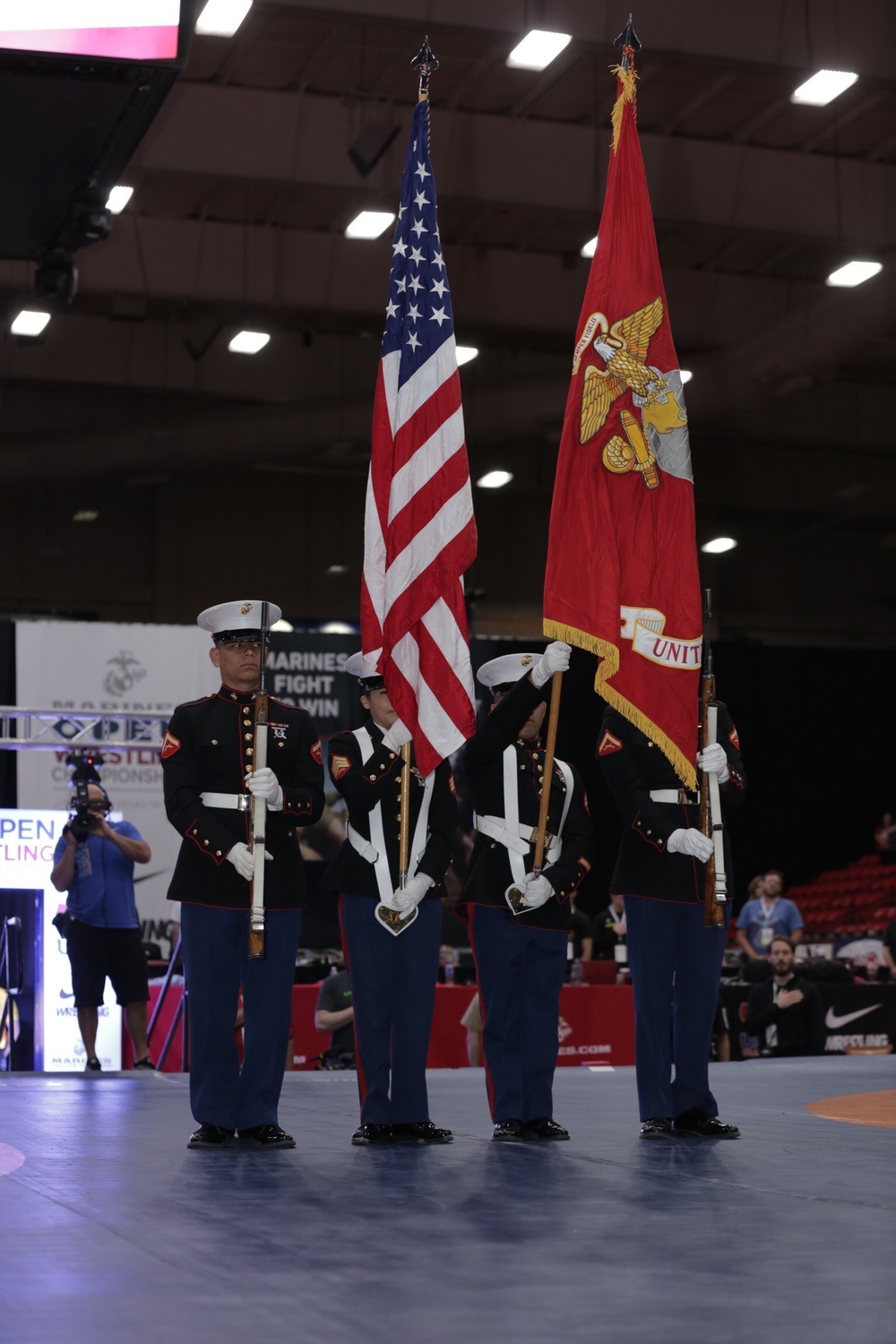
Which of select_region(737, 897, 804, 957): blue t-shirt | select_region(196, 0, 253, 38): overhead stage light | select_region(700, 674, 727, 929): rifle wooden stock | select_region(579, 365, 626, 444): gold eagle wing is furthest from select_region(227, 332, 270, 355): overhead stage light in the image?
select_region(700, 674, 727, 929): rifle wooden stock

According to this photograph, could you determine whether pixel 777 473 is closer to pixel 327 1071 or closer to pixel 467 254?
pixel 467 254

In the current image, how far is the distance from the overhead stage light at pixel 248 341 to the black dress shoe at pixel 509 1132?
48.9 feet

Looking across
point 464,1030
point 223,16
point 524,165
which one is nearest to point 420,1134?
point 464,1030

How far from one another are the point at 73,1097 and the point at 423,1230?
3.59m

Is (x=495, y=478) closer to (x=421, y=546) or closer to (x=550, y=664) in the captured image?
(x=421, y=546)

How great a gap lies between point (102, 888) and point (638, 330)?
17.2 feet

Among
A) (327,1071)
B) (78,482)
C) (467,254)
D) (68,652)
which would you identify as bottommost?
(327,1071)

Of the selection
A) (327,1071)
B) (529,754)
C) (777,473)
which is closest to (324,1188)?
(529,754)

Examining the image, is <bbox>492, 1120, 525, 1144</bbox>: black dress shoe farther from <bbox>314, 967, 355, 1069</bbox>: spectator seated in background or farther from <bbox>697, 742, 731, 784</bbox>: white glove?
<bbox>314, 967, 355, 1069</bbox>: spectator seated in background

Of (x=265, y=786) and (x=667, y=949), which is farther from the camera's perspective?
(x=667, y=949)

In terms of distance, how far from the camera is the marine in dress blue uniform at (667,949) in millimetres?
4996

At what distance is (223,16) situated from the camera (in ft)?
39.9

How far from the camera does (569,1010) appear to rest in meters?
11.1

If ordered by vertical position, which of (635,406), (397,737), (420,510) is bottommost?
(397,737)
